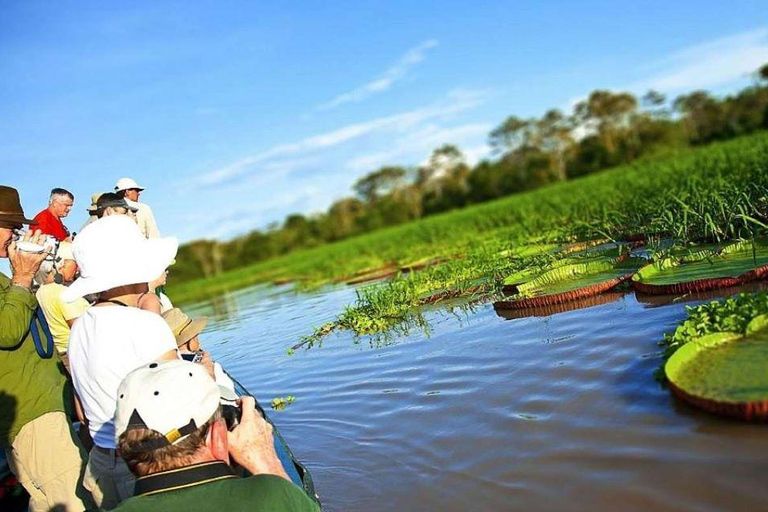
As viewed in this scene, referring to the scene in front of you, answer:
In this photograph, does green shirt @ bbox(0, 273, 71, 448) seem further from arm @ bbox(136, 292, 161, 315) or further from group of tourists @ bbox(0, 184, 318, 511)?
arm @ bbox(136, 292, 161, 315)

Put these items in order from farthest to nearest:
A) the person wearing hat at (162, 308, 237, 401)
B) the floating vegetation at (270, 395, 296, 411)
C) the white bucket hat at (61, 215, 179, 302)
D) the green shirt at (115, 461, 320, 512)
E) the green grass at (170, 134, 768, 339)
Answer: the green grass at (170, 134, 768, 339) < the floating vegetation at (270, 395, 296, 411) < the person wearing hat at (162, 308, 237, 401) < the white bucket hat at (61, 215, 179, 302) < the green shirt at (115, 461, 320, 512)

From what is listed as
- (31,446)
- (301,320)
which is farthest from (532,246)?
(31,446)

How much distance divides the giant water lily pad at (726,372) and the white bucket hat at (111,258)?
2.49 m

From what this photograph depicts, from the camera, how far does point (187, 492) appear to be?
1.84 metres

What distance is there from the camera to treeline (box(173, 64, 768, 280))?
4594cm

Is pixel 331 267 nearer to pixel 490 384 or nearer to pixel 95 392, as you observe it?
pixel 490 384

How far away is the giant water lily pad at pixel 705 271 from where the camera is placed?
488cm

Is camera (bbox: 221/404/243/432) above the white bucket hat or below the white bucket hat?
below

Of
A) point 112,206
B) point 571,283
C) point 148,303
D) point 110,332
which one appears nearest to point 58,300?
point 112,206

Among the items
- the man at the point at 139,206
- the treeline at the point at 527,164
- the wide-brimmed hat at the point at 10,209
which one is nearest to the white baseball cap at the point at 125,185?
the man at the point at 139,206

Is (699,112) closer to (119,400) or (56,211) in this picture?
(56,211)

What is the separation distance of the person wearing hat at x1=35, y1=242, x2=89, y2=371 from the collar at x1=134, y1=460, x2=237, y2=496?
2366mm

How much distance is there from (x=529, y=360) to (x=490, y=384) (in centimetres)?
40

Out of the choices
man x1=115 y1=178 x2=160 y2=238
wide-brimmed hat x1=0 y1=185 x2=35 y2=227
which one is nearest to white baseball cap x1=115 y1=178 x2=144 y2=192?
man x1=115 y1=178 x2=160 y2=238
